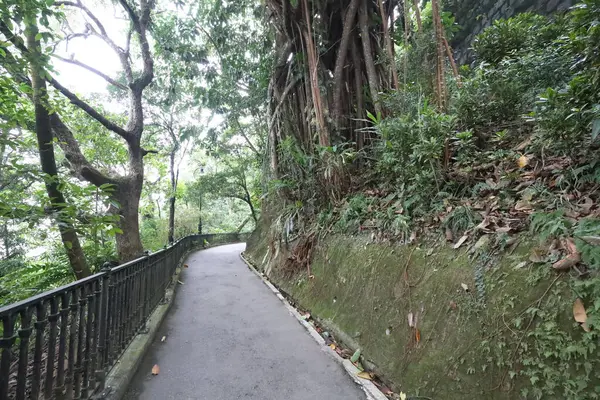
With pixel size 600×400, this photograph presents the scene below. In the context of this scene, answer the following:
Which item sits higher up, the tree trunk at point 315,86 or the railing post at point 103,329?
the tree trunk at point 315,86

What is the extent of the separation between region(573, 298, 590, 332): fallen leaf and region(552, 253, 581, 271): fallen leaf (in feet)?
0.66

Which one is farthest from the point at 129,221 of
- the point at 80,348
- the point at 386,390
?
the point at 386,390

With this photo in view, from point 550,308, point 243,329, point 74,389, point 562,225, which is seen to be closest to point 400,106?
point 562,225

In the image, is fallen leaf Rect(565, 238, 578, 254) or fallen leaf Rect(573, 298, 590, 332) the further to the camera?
fallen leaf Rect(565, 238, 578, 254)

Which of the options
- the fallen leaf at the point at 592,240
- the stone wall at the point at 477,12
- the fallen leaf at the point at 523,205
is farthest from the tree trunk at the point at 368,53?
the stone wall at the point at 477,12

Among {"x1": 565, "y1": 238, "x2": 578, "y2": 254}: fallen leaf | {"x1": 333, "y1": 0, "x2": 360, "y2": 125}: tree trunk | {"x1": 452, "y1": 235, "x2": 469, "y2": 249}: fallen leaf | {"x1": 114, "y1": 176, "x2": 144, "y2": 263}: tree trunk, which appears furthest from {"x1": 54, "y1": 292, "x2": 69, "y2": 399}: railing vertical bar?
{"x1": 114, "y1": 176, "x2": 144, "y2": 263}: tree trunk

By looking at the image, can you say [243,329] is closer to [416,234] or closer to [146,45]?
[416,234]

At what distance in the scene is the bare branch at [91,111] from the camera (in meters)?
6.34

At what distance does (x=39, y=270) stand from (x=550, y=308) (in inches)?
397

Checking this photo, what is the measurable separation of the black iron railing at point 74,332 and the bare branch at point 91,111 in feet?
16.0

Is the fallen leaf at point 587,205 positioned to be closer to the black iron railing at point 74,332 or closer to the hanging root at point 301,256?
the black iron railing at point 74,332

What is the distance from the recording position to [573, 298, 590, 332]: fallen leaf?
5.24ft

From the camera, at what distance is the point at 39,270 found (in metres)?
7.69

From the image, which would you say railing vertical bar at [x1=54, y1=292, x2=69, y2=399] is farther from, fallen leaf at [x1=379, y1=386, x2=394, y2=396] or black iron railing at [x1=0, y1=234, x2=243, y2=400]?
fallen leaf at [x1=379, y1=386, x2=394, y2=396]
